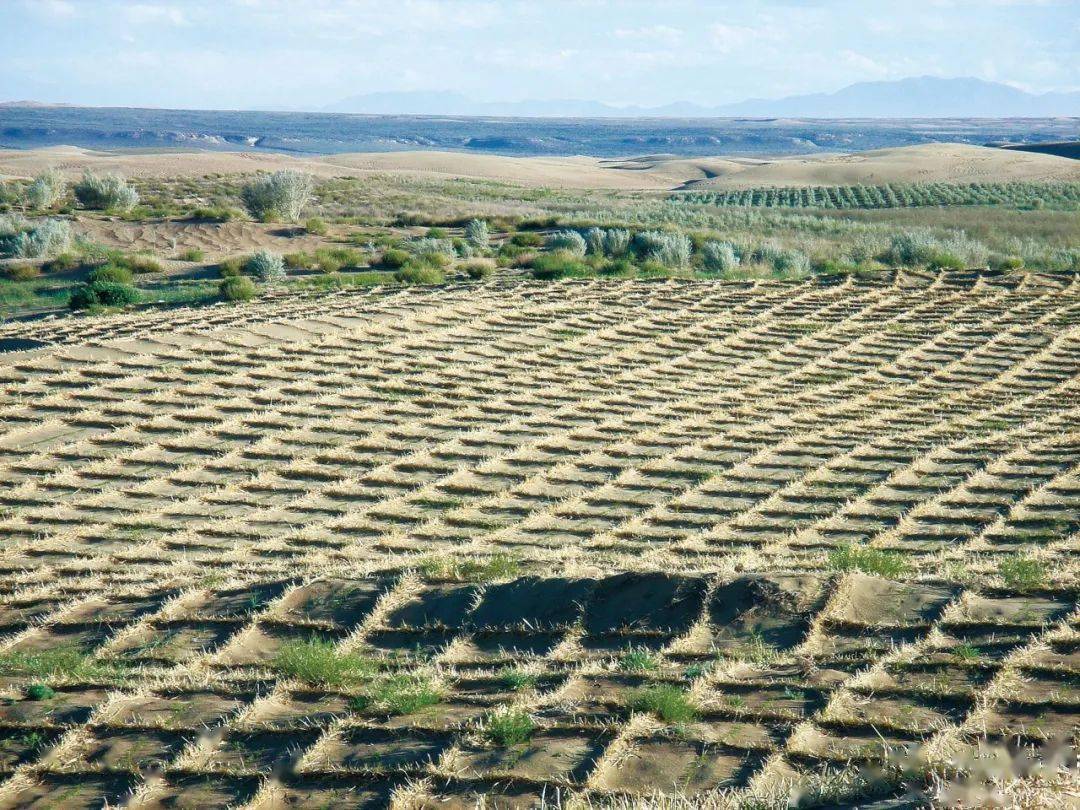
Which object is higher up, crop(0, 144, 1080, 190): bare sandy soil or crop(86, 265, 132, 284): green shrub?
crop(0, 144, 1080, 190): bare sandy soil

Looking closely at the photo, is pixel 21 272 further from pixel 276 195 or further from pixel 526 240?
pixel 276 195

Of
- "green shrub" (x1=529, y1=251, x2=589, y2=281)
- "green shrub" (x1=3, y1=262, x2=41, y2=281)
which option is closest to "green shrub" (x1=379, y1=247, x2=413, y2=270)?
"green shrub" (x1=529, y1=251, x2=589, y2=281)

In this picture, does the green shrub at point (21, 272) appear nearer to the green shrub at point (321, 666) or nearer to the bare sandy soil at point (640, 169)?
the green shrub at point (321, 666)

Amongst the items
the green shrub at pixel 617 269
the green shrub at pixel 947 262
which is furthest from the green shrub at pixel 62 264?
the green shrub at pixel 947 262

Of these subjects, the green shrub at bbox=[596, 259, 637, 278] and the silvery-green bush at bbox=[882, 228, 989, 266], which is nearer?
the green shrub at bbox=[596, 259, 637, 278]

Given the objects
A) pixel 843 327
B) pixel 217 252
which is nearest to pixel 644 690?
pixel 843 327

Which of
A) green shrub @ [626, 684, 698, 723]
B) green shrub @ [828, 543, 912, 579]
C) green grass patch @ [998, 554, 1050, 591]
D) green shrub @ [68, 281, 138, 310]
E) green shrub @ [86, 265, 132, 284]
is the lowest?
green shrub @ [626, 684, 698, 723]

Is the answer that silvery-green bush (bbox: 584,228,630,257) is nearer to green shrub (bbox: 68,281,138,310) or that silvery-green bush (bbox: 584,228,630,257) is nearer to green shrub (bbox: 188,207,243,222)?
green shrub (bbox: 188,207,243,222)
